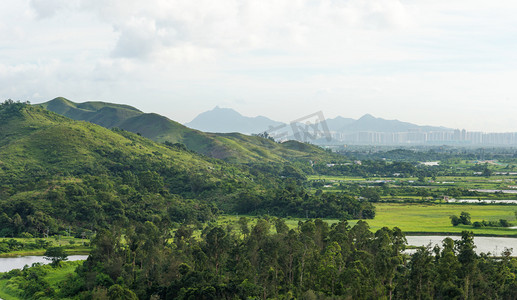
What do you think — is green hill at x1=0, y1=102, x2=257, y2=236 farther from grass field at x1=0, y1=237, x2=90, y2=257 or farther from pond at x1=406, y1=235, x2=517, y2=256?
pond at x1=406, y1=235, x2=517, y2=256

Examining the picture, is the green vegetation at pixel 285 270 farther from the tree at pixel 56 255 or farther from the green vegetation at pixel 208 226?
the tree at pixel 56 255

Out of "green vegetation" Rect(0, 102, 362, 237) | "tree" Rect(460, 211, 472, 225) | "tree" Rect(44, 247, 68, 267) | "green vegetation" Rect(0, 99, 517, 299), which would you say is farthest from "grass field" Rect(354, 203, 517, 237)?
"tree" Rect(44, 247, 68, 267)

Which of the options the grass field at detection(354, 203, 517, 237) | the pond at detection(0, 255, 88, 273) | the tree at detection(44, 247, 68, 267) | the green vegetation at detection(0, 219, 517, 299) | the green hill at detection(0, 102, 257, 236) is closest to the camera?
the green vegetation at detection(0, 219, 517, 299)

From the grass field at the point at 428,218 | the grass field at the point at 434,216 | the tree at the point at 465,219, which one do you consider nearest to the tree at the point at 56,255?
the grass field at the point at 428,218

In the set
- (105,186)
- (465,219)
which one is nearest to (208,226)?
(105,186)

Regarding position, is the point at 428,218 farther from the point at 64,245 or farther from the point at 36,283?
the point at 36,283

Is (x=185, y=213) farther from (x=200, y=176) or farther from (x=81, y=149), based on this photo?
(x=81, y=149)

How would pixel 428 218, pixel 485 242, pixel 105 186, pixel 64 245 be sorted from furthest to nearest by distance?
pixel 105 186, pixel 428 218, pixel 64 245, pixel 485 242
